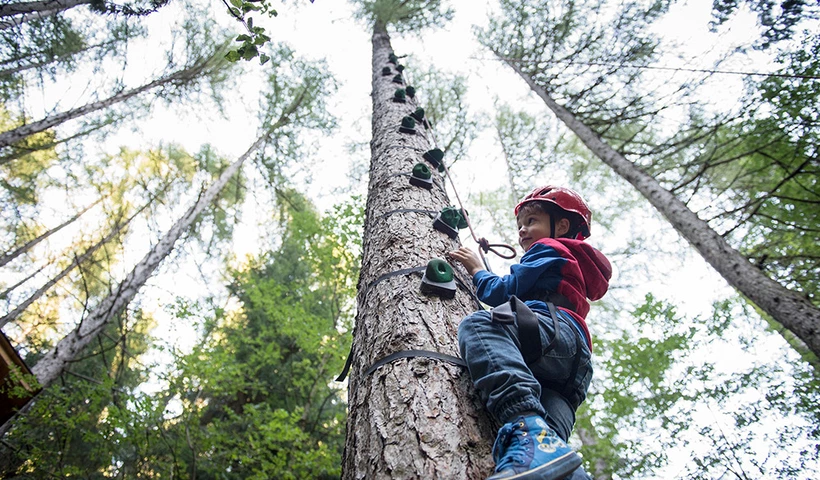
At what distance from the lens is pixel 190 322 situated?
5.23 m

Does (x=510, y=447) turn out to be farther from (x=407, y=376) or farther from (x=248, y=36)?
(x=248, y=36)

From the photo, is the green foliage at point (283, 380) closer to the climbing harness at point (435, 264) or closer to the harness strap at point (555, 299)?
the climbing harness at point (435, 264)

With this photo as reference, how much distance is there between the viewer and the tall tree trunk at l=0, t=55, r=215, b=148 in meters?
5.39

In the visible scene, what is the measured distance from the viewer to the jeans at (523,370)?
102 cm

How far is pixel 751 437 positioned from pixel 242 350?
26.8 feet

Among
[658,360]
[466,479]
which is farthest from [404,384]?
[658,360]

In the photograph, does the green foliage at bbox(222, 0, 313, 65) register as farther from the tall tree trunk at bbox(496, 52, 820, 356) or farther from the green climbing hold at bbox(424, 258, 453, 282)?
the tall tree trunk at bbox(496, 52, 820, 356)

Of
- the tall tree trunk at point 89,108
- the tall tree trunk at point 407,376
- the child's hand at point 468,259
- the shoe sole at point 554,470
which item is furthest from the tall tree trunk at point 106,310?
the shoe sole at point 554,470

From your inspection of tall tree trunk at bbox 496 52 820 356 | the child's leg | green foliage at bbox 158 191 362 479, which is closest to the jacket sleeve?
the child's leg

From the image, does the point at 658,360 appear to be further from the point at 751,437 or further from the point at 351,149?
the point at 351,149

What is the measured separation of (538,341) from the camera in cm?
124

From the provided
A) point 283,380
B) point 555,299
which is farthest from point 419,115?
point 283,380

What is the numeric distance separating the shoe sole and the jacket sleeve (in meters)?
0.70

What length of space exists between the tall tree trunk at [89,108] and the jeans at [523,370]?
710cm
